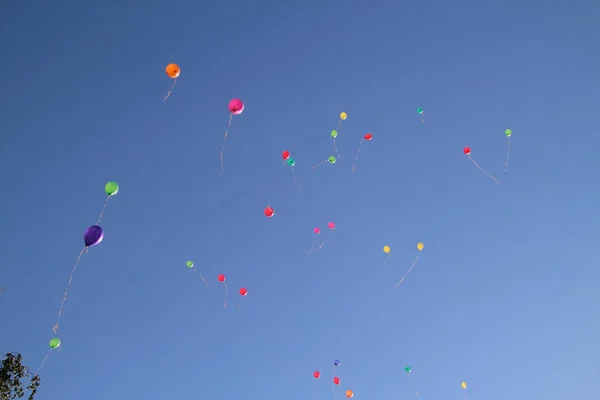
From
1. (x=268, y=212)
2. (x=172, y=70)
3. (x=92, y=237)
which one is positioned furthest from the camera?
(x=268, y=212)

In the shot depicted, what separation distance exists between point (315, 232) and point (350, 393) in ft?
11.0

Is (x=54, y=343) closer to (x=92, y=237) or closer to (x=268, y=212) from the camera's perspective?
(x=92, y=237)

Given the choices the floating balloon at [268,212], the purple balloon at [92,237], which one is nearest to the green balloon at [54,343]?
the purple balloon at [92,237]

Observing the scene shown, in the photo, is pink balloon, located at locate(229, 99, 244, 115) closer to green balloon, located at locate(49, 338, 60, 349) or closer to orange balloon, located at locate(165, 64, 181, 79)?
orange balloon, located at locate(165, 64, 181, 79)

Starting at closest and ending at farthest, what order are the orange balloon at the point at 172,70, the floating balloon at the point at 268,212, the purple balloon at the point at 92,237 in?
the purple balloon at the point at 92,237 → the orange balloon at the point at 172,70 → the floating balloon at the point at 268,212

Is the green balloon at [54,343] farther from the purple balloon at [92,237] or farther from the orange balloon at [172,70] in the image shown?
the orange balloon at [172,70]

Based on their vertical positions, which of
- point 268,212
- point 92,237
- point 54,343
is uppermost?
point 268,212

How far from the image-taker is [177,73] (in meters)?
6.30

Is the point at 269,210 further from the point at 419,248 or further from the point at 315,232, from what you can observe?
the point at 419,248

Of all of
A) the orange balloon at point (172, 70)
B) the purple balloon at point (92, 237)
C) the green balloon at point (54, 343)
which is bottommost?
the green balloon at point (54, 343)

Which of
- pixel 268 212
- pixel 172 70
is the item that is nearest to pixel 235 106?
pixel 172 70

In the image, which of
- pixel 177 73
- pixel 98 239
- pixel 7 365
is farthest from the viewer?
pixel 7 365

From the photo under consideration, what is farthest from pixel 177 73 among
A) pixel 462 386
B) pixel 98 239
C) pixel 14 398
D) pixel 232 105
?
pixel 462 386

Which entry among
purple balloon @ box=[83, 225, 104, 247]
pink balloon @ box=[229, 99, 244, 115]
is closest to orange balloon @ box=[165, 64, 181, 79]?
pink balloon @ box=[229, 99, 244, 115]
